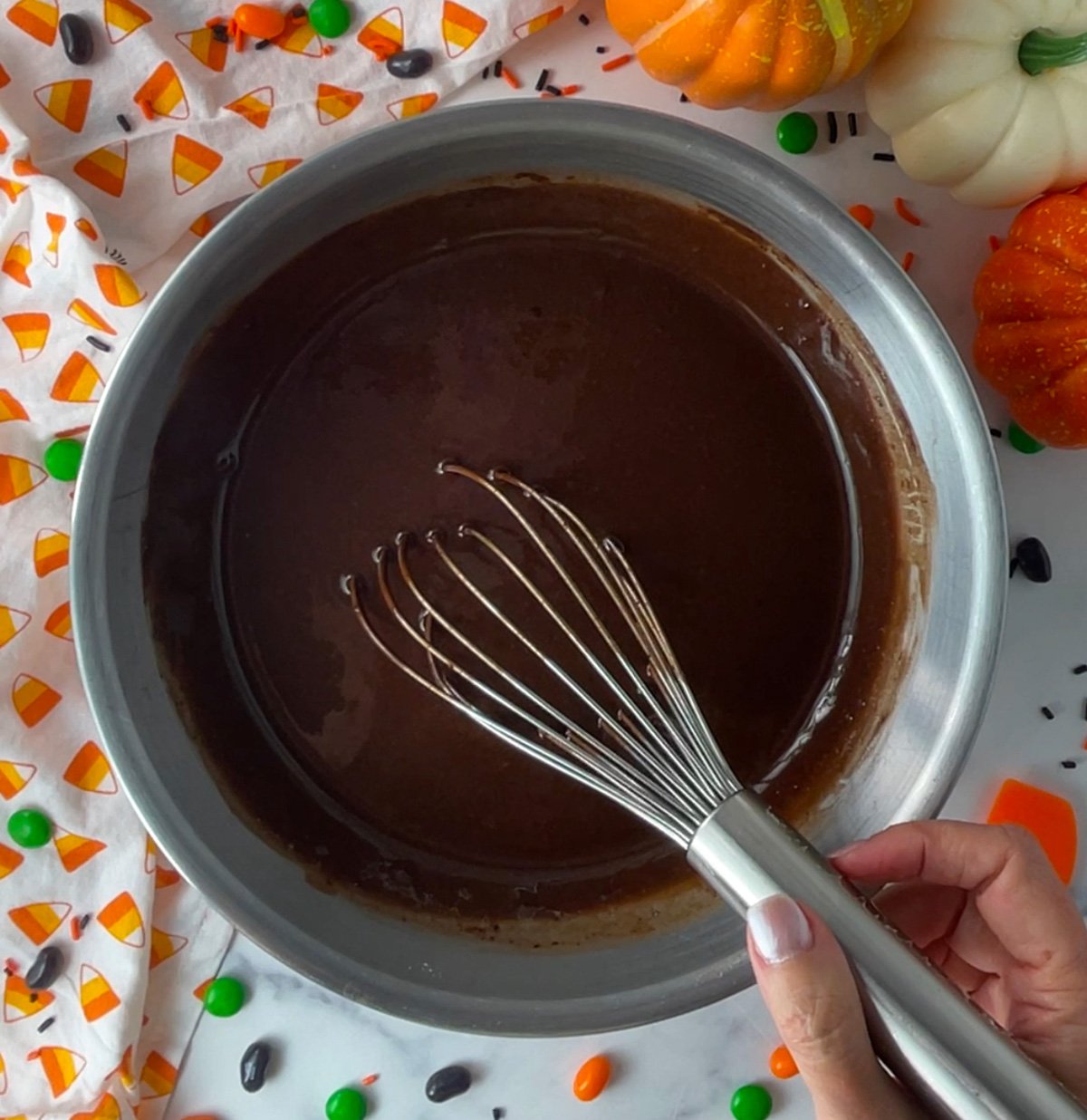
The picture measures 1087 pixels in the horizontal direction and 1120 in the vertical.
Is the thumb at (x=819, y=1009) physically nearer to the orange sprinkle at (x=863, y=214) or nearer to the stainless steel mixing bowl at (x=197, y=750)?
the stainless steel mixing bowl at (x=197, y=750)

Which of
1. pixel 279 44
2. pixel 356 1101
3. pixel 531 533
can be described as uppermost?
pixel 279 44

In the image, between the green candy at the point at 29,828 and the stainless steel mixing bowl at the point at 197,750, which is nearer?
the stainless steel mixing bowl at the point at 197,750

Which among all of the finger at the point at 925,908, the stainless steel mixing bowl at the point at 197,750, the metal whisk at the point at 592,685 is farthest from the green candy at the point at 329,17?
the finger at the point at 925,908

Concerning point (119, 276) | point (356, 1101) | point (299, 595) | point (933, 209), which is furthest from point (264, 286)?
point (356, 1101)

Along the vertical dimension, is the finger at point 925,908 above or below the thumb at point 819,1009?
below

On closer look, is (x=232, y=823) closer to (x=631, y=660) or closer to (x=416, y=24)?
(x=631, y=660)

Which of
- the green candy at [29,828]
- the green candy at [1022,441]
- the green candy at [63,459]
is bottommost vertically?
the green candy at [29,828]

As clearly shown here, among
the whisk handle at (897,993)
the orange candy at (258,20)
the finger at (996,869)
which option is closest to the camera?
the whisk handle at (897,993)

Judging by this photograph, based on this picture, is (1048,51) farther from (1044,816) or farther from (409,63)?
(1044,816)
